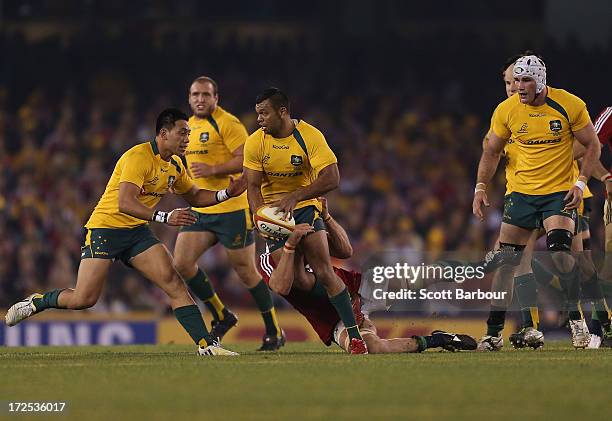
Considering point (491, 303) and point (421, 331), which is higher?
point (491, 303)

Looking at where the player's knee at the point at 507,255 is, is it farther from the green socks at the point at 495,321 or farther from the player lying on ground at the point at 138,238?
the player lying on ground at the point at 138,238

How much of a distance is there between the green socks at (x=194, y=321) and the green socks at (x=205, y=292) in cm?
183

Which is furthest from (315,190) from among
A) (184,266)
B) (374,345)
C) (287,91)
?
(287,91)

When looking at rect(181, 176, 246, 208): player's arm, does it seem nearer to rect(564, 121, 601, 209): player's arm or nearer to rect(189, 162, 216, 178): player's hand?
rect(189, 162, 216, 178): player's hand

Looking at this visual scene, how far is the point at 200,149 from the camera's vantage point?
41.8 feet

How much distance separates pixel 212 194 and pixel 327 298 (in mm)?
1560

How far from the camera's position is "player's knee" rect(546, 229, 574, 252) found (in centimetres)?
1077

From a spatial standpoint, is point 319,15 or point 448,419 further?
point 319,15

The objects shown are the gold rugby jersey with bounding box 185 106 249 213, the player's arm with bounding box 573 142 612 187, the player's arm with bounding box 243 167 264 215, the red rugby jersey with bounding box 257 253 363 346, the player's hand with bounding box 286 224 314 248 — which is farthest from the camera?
the gold rugby jersey with bounding box 185 106 249 213

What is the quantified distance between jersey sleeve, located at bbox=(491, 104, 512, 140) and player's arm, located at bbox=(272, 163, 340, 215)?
165 centimetres

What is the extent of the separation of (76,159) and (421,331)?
7.35 meters

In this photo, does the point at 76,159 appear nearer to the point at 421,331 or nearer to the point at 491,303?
the point at 421,331

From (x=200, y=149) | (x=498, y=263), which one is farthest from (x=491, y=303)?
(x=200, y=149)

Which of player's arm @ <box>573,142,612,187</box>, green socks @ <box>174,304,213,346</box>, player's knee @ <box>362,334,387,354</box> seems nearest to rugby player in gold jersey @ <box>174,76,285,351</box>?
green socks @ <box>174,304,213,346</box>
